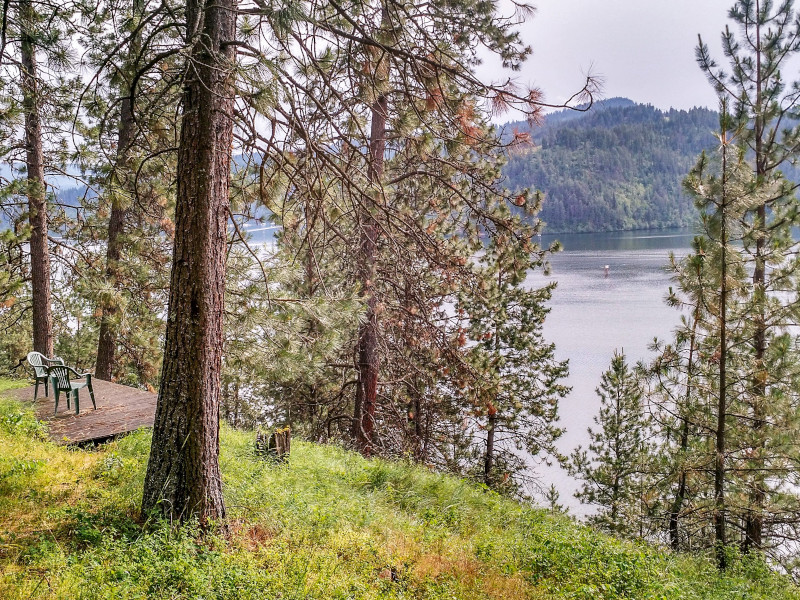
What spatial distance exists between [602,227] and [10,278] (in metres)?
110

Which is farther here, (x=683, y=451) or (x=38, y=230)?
(x=683, y=451)

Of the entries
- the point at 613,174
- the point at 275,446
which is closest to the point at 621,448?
the point at 275,446

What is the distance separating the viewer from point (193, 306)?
3.74 m

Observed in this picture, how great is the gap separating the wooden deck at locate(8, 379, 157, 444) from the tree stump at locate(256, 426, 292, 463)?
1.48m

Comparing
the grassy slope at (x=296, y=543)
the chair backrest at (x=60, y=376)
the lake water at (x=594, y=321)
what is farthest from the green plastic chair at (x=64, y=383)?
the lake water at (x=594, y=321)

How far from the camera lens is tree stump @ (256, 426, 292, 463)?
19.1 ft

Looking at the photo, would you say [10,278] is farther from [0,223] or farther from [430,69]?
[430,69]

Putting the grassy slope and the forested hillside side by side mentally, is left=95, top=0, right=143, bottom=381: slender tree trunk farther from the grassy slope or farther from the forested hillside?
the forested hillside

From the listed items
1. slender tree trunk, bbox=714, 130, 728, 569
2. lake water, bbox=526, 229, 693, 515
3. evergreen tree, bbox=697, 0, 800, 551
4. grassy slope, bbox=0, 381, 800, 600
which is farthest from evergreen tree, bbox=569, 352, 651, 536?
grassy slope, bbox=0, 381, 800, 600

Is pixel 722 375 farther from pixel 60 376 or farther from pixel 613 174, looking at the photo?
pixel 613 174

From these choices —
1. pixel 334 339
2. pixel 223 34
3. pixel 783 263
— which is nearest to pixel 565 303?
pixel 783 263

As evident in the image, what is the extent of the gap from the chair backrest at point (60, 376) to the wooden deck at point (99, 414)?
1.32ft

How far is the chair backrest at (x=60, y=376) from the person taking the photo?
258 inches

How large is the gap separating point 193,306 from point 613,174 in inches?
5235
